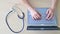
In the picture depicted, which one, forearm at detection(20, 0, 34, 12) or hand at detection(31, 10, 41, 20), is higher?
forearm at detection(20, 0, 34, 12)

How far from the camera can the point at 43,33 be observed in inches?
38.1

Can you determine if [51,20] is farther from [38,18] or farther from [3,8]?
[3,8]

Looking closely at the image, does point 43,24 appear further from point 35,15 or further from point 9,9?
point 9,9

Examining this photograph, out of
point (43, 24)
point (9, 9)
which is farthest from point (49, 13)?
point (9, 9)

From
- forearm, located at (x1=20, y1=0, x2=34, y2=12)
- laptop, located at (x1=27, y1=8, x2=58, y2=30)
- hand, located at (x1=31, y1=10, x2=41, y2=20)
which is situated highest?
forearm, located at (x1=20, y1=0, x2=34, y2=12)

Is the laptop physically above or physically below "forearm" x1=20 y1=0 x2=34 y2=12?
below

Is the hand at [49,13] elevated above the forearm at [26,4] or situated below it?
below

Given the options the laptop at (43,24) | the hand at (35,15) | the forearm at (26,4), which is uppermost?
the forearm at (26,4)

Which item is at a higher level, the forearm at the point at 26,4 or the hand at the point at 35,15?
the forearm at the point at 26,4

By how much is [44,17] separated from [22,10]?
0.56 ft

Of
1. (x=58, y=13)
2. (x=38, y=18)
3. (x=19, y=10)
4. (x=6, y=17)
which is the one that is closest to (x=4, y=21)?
(x=6, y=17)

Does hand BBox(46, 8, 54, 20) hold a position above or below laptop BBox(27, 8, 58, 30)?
above

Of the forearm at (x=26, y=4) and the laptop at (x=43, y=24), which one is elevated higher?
the forearm at (x=26, y=4)

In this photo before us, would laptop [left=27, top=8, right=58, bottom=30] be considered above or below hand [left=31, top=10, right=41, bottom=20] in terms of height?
below
